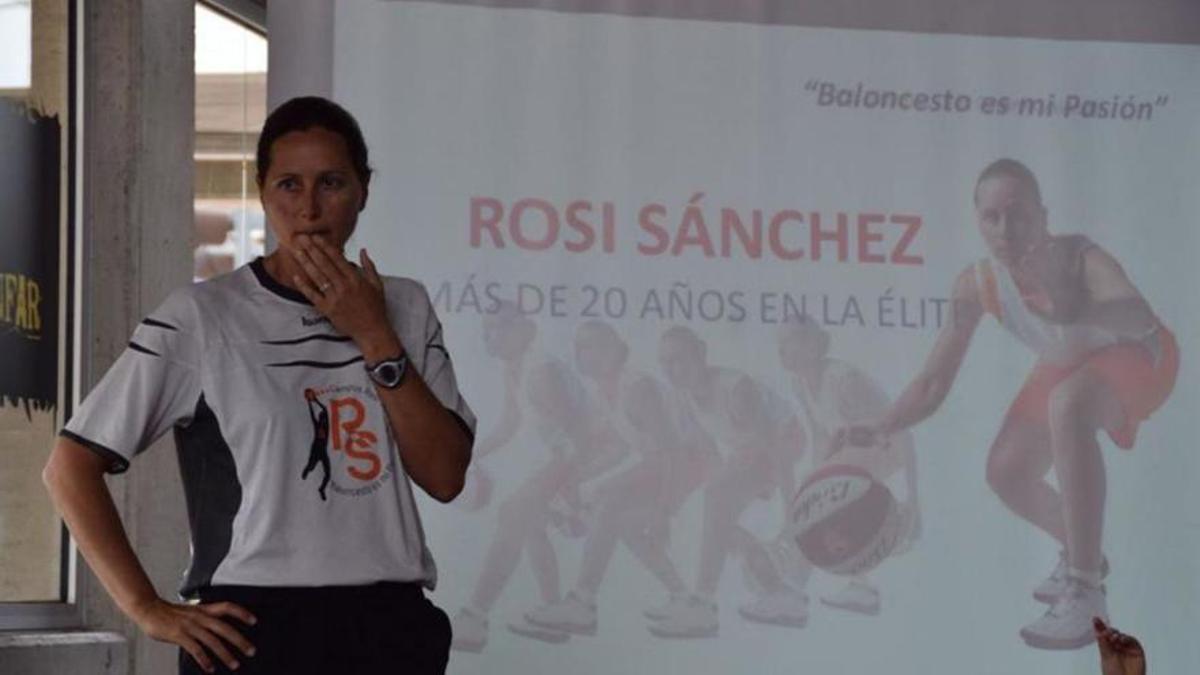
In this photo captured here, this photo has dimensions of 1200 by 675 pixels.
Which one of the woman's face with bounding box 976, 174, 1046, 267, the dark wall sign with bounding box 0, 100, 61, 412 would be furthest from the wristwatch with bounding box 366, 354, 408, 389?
the woman's face with bounding box 976, 174, 1046, 267

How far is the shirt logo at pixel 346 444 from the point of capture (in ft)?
7.08

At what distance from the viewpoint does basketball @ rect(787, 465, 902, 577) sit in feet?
14.5

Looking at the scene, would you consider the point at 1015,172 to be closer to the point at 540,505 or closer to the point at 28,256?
the point at 540,505

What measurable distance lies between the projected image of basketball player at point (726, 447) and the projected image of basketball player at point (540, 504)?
0.21 meters

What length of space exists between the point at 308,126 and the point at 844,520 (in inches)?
92.5

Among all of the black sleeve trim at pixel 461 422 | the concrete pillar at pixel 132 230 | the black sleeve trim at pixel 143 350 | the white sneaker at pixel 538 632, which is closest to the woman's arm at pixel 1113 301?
the white sneaker at pixel 538 632

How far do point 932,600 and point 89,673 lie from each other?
1.68 m

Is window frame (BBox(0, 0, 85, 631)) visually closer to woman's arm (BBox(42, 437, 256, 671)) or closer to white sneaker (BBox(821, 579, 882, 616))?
white sneaker (BBox(821, 579, 882, 616))

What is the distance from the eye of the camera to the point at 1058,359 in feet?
14.9

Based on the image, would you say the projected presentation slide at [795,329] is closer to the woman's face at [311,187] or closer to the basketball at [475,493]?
the basketball at [475,493]

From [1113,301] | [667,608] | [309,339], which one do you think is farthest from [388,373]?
[1113,301]

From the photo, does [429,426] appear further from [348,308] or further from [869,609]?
[869,609]

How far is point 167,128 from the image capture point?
4418mm

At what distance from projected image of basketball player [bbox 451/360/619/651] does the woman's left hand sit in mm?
2116
